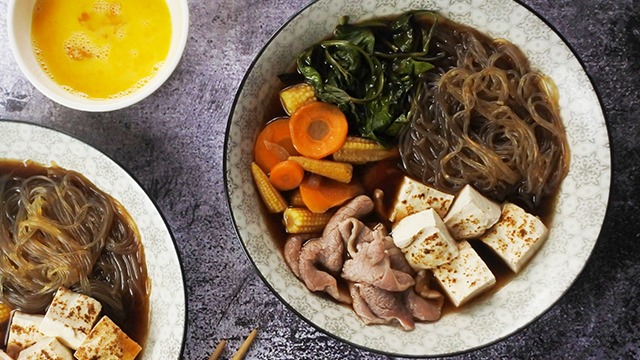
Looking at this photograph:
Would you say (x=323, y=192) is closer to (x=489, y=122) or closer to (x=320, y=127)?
(x=320, y=127)

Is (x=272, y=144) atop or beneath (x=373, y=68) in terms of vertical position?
beneath

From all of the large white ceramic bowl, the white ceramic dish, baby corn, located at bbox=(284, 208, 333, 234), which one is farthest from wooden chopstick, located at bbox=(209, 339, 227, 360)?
baby corn, located at bbox=(284, 208, 333, 234)

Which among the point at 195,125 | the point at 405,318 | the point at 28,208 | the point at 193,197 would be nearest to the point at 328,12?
the point at 195,125

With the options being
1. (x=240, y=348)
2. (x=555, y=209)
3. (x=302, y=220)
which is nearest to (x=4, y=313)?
(x=240, y=348)

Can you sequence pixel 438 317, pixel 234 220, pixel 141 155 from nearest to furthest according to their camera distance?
pixel 234 220
pixel 438 317
pixel 141 155

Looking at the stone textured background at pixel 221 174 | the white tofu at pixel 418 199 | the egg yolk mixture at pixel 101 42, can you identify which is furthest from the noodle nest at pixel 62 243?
the white tofu at pixel 418 199

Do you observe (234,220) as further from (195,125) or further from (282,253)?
(195,125)
